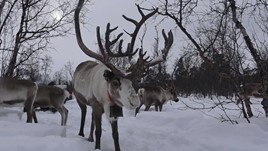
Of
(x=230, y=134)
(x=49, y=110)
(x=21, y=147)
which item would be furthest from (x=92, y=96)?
(x=49, y=110)

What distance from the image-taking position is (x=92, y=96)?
20.8 ft

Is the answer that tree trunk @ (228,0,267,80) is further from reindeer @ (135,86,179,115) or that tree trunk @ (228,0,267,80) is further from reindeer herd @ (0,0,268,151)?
reindeer @ (135,86,179,115)

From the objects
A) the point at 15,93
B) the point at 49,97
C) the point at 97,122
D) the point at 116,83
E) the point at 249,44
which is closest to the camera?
the point at 116,83

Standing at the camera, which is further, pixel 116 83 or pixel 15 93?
pixel 15 93

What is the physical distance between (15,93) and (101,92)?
447 cm

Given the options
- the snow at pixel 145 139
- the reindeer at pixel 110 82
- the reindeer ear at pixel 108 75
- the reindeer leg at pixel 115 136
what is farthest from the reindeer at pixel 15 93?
the reindeer ear at pixel 108 75

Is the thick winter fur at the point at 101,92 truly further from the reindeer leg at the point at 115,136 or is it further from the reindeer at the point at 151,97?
the reindeer at the point at 151,97

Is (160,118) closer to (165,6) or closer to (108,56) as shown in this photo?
(165,6)

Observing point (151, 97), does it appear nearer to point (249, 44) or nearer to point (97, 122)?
point (249, 44)

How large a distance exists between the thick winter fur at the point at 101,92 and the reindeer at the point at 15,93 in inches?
101

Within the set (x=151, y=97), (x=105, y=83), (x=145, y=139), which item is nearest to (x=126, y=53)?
(x=105, y=83)

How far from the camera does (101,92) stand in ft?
19.5

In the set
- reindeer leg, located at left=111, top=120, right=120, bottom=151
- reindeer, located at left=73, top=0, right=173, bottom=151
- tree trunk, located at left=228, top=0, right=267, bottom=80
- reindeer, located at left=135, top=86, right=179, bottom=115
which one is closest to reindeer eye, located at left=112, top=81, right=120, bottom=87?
reindeer, located at left=73, top=0, right=173, bottom=151

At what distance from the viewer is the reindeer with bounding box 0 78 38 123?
31.3 feet
